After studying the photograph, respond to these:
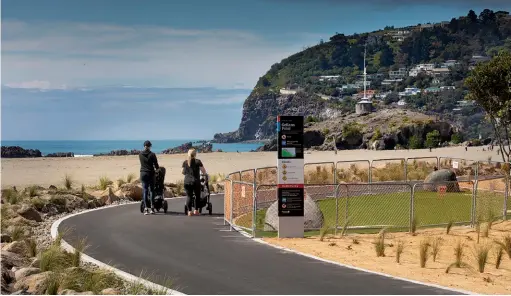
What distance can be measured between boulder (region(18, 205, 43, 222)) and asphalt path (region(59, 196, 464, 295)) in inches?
32.5

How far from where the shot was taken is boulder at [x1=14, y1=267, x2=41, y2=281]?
1302 centimetres

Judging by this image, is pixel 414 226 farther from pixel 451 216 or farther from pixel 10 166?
pixel 10 166

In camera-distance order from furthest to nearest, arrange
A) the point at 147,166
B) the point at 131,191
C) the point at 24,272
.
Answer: the point at 131,191 < the point at 147,166 < the point at 24,272

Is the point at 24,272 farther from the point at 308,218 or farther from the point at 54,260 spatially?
the point at 308,218

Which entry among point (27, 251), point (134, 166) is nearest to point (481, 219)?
point (27, 251)

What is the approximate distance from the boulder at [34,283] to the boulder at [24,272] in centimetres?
17

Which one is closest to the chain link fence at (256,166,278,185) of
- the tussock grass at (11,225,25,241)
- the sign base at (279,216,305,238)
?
the sign base at (279,216,305,238)

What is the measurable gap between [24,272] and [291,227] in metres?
8.09

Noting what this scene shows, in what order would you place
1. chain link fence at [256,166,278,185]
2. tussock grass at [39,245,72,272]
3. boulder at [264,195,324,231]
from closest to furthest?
tussock grass at [39,245,72,272] → boulder at [264,195,324,231] → chain link fence at [256,166,278,185]

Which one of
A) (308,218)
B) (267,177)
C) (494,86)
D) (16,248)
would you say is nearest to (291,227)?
(308,218)

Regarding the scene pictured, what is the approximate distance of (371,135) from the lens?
4341 inches

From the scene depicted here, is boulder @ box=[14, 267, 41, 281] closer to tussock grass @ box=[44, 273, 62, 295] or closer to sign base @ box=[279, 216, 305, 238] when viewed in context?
tussock grass @ box=[44, 273, 62, 295]

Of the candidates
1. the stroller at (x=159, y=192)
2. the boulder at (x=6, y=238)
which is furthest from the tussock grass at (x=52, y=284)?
the stroller at (x=159, y=192)

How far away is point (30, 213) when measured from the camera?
22.1m
